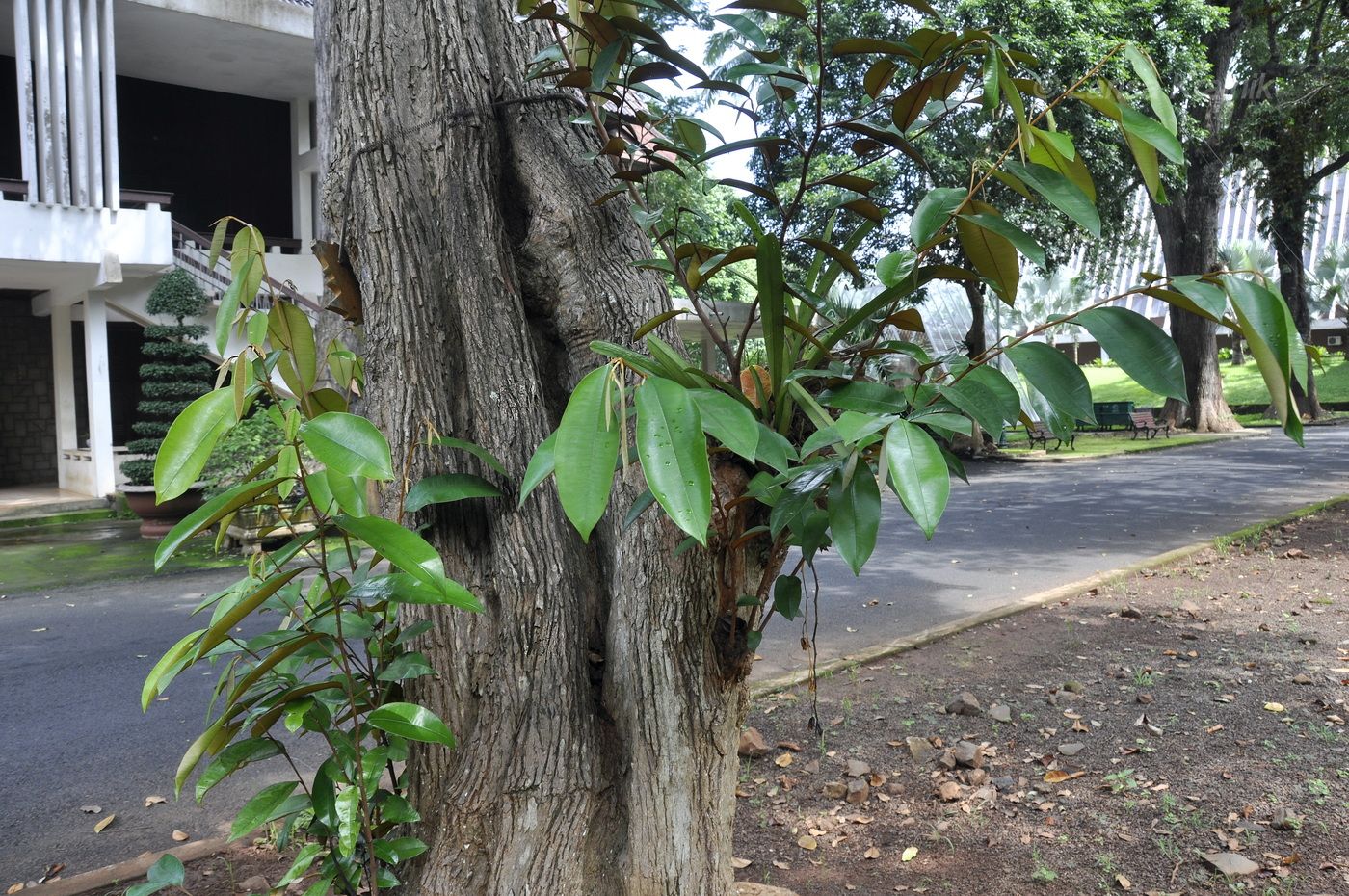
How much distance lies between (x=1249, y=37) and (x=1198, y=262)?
4.47 m

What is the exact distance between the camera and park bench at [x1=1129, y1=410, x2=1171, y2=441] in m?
22.5

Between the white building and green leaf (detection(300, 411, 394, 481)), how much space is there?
40.7 ft

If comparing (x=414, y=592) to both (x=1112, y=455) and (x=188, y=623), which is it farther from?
(x=1112, y=455)

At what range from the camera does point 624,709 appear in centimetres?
188

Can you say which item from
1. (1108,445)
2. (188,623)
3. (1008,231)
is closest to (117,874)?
(1008,231)

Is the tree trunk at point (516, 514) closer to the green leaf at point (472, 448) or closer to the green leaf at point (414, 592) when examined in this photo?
the green leaf at point (472, 448)

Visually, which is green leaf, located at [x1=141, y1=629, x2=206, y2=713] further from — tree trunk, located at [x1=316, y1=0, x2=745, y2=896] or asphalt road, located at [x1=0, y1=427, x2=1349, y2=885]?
asphalt road, located at [x1=0, y1=427, x2=1349, y2=885]

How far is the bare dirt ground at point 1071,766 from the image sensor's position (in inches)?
103

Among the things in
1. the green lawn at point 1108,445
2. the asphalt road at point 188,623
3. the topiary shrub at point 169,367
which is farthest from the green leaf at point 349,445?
the green lawn at point 1108,445

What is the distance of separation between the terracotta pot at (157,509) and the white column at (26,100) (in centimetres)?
367

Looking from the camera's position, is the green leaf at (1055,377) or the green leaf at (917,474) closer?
the green leaf at (917,474)

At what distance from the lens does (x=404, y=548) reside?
1.25 metres

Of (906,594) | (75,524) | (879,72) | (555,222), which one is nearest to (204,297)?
(75,524)

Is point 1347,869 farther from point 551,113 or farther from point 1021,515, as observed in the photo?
point 1021,515
